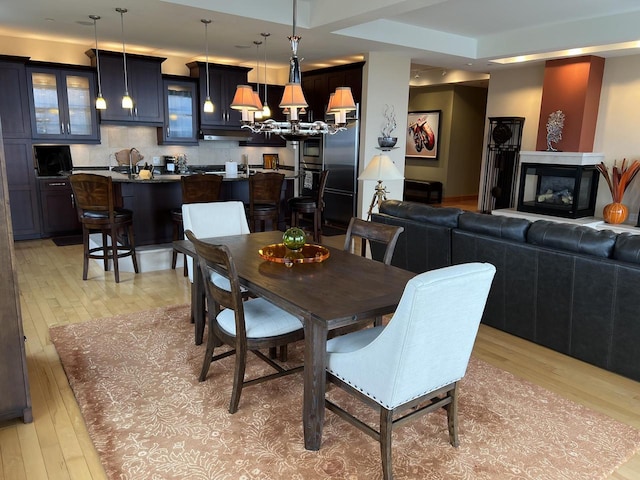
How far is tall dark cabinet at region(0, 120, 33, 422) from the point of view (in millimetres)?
2229

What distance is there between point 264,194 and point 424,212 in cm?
206

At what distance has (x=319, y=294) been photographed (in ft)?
7.45

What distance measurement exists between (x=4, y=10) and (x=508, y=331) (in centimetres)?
587

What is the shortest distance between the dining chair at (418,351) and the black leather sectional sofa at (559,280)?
1.40 metres

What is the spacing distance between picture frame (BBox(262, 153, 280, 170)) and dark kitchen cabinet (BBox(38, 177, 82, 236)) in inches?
125

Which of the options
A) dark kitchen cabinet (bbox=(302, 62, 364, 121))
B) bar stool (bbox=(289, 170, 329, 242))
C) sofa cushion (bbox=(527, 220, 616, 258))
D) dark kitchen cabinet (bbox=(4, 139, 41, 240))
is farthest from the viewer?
dark kitchen cabinet (bbox=(302, 62, 364, 121))

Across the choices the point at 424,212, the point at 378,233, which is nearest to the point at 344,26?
the point at 424,212

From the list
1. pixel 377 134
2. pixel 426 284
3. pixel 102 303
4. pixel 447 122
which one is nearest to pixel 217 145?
pixel 377 134

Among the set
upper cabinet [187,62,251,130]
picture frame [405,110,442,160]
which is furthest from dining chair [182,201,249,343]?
picture frame [405,110,442,160]

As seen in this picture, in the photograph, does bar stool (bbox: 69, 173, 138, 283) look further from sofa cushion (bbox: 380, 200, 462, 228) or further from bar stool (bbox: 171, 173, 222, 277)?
sofa cushion (bbox: 380, 200, 462, 228)

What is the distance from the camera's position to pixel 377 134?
23.3 feet

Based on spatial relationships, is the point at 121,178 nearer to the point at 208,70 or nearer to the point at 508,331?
the point at 208,70

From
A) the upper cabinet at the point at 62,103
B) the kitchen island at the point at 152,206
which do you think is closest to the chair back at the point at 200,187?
the kitchen island at the point at 152,206

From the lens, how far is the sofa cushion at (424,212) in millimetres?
3955
